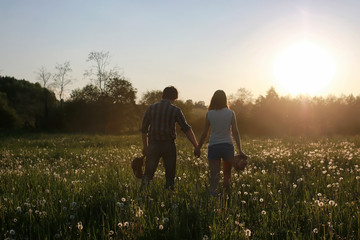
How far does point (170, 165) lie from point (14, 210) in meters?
3.03

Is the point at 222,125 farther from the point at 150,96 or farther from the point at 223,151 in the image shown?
the point at 150,96

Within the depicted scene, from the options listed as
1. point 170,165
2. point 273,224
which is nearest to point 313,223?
point 273,224

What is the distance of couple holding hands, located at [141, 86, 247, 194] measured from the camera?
681 cm

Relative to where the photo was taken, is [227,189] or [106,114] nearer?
[227,189]

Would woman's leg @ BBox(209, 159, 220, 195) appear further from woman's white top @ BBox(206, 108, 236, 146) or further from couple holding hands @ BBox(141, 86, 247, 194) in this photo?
woman's white top @ BBox(206, 108, 236, 146)

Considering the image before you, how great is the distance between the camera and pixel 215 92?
22.7 ft

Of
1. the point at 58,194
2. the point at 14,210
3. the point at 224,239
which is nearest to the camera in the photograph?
the point at 224,239

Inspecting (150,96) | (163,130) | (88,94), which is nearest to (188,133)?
(163,130)

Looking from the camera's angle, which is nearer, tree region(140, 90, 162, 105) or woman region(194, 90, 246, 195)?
woman region(194, 90, 246, 195)

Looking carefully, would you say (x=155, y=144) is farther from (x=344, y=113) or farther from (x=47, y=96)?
(x=47, y=96)

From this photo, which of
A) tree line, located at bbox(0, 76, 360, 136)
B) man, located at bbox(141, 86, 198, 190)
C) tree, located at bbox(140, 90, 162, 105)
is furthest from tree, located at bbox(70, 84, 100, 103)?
man, located at bbox(141, 86, 198, 190)

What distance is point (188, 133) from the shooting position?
7215 mm

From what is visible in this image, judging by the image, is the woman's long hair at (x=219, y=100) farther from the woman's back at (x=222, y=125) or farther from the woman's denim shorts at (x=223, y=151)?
the woman's denim shorts at (x=223, y=151)

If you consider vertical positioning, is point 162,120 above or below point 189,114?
below
